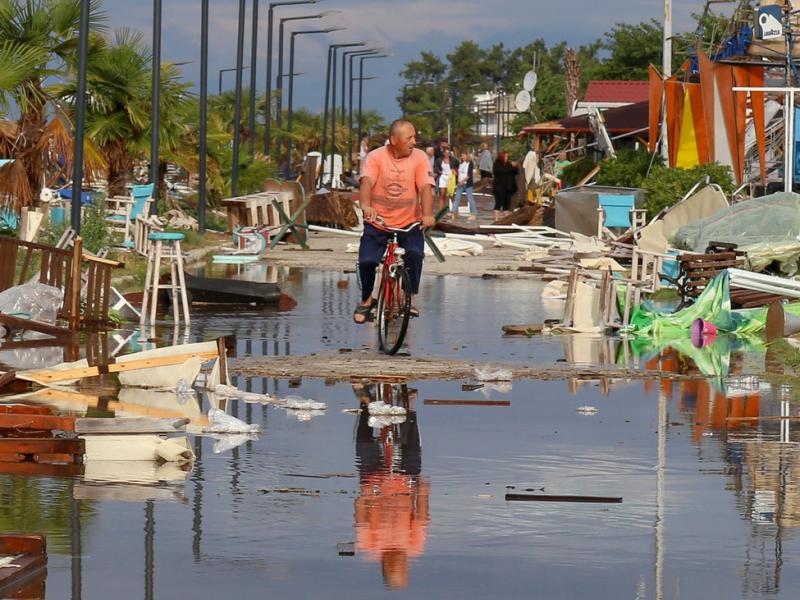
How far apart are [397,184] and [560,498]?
6.72 meters

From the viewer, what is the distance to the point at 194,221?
36.6m

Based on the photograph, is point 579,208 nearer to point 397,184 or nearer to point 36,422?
point 397,184

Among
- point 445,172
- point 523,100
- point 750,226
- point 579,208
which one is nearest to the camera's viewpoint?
point 750,226

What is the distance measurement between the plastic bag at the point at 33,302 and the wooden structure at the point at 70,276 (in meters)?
0.09

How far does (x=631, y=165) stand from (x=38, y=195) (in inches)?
696

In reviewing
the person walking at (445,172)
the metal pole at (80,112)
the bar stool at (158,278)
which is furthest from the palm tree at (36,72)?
the person walking at (445,172)

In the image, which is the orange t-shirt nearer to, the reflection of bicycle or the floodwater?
the reflection of bicycle

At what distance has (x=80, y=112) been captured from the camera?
22.7m

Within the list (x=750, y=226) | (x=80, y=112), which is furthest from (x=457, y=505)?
(x=80, y=112)

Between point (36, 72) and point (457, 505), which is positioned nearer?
point (457, 505)

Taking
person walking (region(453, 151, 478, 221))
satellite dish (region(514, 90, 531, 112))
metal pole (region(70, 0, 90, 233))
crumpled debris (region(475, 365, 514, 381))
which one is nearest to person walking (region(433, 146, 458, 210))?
person walking (region(453, 151, 478, 221))

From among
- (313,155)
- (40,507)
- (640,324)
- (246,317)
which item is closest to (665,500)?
(40,507)

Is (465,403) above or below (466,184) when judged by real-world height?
below

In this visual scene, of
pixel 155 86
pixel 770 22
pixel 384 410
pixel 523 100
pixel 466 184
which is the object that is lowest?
pixel 384 410
